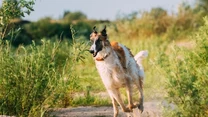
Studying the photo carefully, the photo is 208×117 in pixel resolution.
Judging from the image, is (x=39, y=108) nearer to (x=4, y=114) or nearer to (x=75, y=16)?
(x=4, y=114)

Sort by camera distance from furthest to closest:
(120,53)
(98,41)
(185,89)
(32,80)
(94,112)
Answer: (94,112)
(120,53)
(32,80)
(98,41)
(185,89)

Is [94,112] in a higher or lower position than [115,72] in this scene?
lower

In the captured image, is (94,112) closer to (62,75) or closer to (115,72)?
(115,72)

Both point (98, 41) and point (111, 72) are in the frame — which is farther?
point (111, 72)

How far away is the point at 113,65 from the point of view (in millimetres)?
9492

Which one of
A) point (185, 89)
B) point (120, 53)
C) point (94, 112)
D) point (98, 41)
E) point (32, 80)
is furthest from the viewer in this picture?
point (94, 112)

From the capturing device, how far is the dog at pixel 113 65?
30.2ft

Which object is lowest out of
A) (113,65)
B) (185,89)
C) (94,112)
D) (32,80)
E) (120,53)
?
(94,112)

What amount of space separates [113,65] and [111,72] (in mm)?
121

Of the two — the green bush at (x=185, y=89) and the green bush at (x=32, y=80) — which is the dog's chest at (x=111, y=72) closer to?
the green bush at (x=32, y=80)

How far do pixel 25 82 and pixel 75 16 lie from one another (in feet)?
193

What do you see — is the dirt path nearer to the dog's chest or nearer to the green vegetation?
the green vegetation

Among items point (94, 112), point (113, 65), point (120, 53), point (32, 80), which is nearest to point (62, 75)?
point (32, 80)

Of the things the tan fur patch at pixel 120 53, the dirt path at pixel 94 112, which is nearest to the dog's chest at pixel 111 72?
the tan fur patch at pixel 120 53
